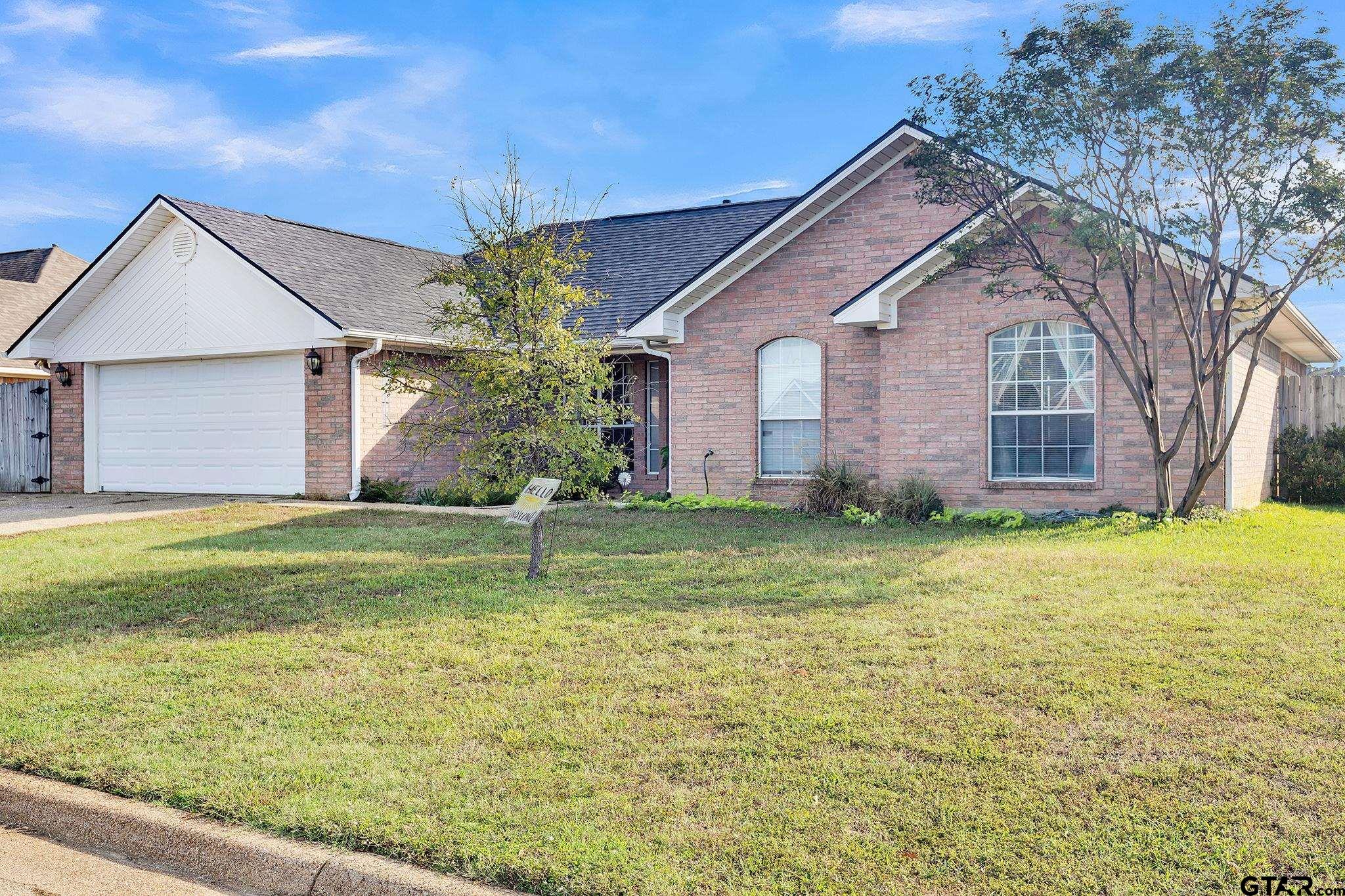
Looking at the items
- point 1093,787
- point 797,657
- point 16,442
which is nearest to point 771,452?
point 797,657

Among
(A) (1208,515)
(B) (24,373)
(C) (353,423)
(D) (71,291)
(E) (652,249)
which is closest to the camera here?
(A) (1208,515)

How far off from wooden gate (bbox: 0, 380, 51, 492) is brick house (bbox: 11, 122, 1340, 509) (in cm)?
59

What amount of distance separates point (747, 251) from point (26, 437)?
15.7 metres

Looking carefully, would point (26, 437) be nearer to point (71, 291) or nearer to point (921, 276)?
point (71, 291)

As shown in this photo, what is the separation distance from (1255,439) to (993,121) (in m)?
7.41

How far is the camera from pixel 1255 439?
16.2 meters

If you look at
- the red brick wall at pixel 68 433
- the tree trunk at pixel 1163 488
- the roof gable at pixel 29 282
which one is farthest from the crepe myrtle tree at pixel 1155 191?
the roof gable at pixel 29 282

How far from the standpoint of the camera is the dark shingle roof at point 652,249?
1908 centimetres

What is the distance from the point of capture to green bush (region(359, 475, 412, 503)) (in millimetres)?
17078

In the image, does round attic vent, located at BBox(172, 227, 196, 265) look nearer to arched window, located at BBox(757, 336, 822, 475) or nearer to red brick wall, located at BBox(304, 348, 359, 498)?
red brick wall, located at BBox(304, 348, 359, 498)

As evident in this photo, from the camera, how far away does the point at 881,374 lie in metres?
15.0

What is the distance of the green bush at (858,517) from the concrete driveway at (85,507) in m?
9.73

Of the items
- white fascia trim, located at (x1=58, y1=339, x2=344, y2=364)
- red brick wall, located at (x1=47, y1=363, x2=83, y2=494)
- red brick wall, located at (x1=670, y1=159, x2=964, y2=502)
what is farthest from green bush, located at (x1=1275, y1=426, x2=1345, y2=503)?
red brick wall, located at (x1=47, y1=363, x2=83, y2=494)

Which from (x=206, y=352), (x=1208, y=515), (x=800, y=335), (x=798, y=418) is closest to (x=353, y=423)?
(x=206, y=352)
